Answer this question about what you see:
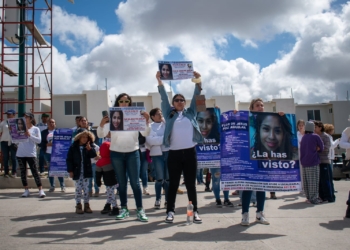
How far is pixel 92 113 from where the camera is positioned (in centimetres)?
4400

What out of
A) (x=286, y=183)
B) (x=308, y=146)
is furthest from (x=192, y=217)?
(x=308, y=146)

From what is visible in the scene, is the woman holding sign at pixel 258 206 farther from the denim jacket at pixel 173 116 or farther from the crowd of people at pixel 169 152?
A: the denim jacket at pixel 173 116

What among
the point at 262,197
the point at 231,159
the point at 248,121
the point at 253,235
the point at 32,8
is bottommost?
the point at 253,235

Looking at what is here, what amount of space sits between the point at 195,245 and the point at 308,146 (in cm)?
507

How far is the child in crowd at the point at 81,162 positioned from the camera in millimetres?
6871

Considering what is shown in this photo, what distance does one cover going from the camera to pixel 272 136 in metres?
5.91

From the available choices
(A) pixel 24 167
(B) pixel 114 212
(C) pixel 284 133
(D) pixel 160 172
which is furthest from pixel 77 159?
(C) pixel 284 133

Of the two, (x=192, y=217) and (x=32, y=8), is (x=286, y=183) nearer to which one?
(x=192, y=217)

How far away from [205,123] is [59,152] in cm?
437

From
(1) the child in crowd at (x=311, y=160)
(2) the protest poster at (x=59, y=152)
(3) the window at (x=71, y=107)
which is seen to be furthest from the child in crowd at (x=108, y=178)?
(3) the window at (x=71, y=107)

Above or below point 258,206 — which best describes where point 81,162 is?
above

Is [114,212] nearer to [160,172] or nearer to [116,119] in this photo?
[160,172]

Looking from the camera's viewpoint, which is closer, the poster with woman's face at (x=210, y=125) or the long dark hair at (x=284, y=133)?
the long dark hair at (x=284, y=133)

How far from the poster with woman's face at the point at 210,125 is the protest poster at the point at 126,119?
106 inches
